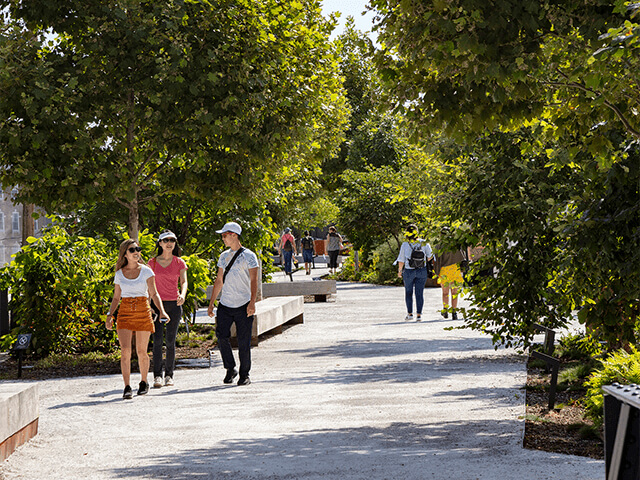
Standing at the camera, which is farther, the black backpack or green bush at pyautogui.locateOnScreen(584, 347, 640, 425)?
the black backpack

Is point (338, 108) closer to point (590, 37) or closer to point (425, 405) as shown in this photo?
point (425, 405)

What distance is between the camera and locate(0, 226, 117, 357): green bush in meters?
12.1

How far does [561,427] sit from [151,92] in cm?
622

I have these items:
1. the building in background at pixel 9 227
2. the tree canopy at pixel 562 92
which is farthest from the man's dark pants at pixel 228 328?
the building in background at pixel 9 227

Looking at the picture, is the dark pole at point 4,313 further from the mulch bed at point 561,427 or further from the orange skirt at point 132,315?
the mulch bed at point 561,427

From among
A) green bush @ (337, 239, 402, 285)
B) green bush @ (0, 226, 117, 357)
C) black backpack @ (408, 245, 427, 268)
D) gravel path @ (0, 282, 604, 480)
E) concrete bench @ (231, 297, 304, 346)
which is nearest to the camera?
gravel path @ (0, 282, 604, 480)

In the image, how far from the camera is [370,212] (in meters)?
31.7

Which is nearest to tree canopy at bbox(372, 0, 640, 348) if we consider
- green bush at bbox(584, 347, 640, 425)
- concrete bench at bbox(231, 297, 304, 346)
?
green bush at bbox(584, 347, 640, 425)

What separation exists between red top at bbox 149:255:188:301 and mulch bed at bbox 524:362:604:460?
4003 millimetres

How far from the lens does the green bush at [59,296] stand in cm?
1213

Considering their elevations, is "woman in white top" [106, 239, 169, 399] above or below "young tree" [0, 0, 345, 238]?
below

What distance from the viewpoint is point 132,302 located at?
30.4 ft

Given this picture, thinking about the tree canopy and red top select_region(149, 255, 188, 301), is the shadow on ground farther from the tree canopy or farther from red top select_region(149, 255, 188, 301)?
red top select_region(149, 255, 188, 301)

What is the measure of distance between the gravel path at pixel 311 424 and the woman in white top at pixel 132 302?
0.45 meters
